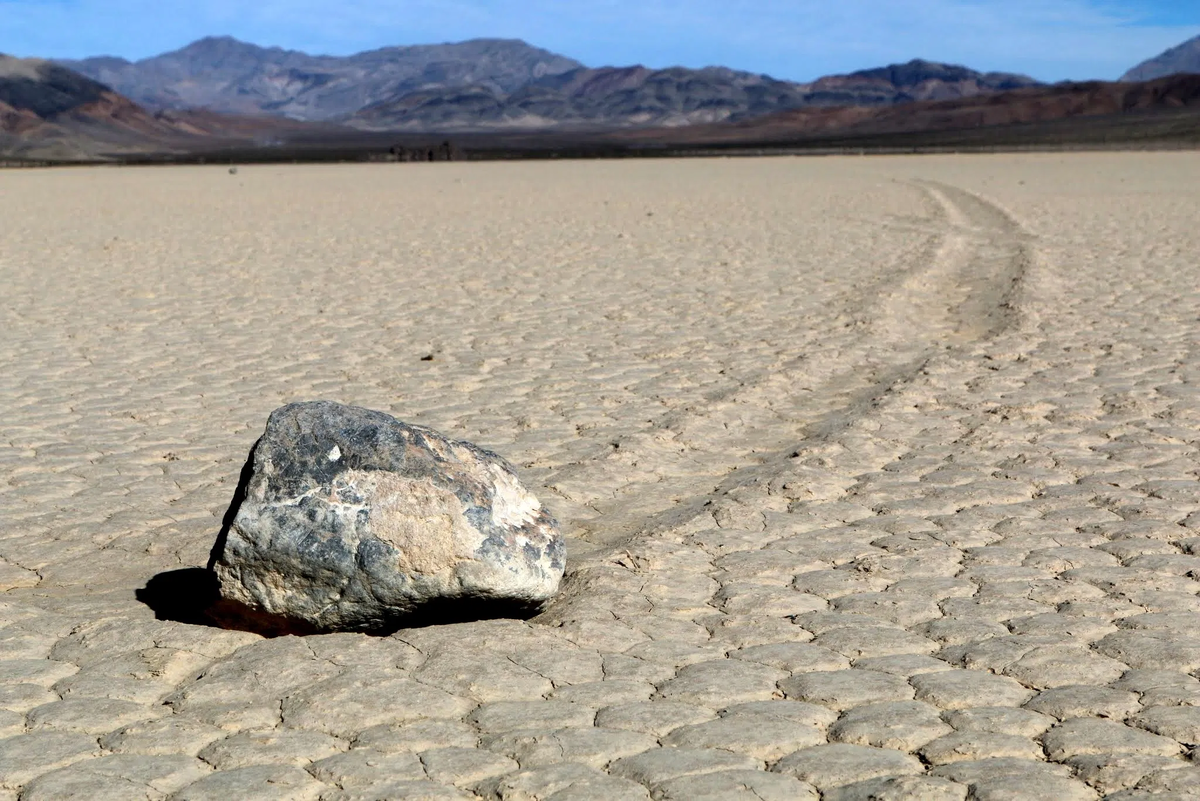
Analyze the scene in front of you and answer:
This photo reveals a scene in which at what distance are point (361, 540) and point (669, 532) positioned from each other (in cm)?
113

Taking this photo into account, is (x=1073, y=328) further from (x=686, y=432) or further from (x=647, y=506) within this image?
(x=647, y=506)

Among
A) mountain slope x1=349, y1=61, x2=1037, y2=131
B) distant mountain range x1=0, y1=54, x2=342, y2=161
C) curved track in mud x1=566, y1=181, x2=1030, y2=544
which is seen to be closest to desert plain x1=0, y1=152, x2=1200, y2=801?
curved track in mud x1=566, y1=181, x2=1030, y2=544

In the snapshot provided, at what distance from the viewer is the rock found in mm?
3037

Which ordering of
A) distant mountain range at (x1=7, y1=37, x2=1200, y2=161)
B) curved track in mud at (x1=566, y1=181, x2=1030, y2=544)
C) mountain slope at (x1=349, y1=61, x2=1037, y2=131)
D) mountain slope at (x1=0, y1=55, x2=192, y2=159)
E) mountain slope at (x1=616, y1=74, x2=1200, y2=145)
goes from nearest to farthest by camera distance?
curved track in mud at (x1=566, y1=181, x2=1030, y2=544)
distant mountain range at (x1=7, y1=37, x2=1200, y2=161)
mountain slope at (x1=0, y1=55, x2=192, y2=159)
mountain slope at (x1=616, y1=74, x2=1200, y2=145)
mountain slope at (x1=349, y1=61, x2=1037, y2=131)

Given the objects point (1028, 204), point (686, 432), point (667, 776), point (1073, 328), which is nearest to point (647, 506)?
point (686, 432)

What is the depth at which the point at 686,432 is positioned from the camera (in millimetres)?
5211

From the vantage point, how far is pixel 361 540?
3.04 m

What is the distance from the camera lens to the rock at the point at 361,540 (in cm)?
304

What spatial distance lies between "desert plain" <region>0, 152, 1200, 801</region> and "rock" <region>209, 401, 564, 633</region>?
0.29ft

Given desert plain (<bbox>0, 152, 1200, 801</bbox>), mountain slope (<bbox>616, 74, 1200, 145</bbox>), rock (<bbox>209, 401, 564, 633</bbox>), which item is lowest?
desert plain (<bbox>0, 152, 1200, 801</bbox>)

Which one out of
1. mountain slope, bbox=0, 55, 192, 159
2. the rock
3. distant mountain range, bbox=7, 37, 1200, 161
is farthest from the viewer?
mountain slope, bbox=0, 55, 192, 159

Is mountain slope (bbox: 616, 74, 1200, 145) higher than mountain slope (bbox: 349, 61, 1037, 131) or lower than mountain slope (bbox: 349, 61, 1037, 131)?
lower

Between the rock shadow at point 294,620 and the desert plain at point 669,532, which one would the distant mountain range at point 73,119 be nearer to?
the desert plain at point 669,532

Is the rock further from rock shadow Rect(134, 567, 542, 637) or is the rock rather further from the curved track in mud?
the curved track in mud
